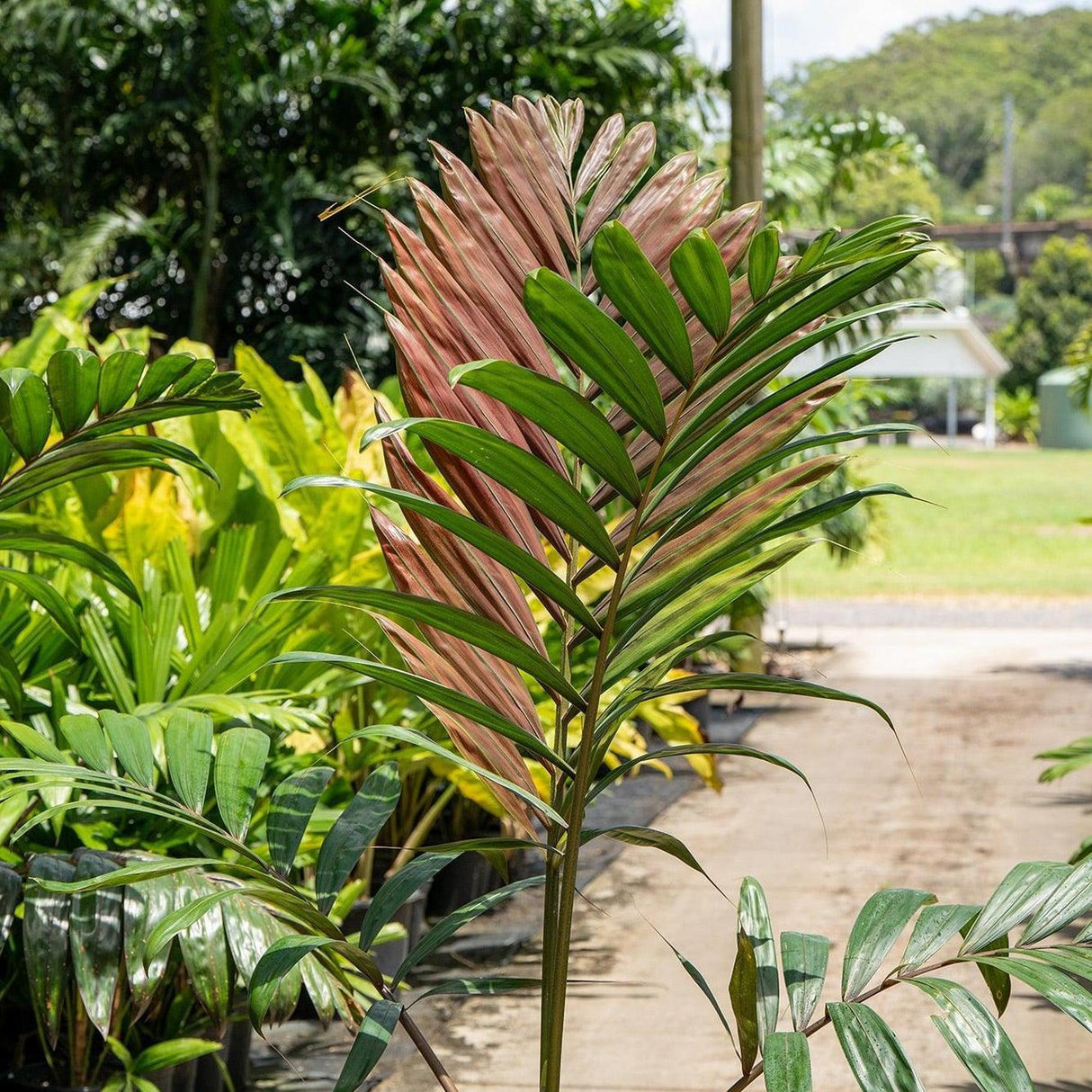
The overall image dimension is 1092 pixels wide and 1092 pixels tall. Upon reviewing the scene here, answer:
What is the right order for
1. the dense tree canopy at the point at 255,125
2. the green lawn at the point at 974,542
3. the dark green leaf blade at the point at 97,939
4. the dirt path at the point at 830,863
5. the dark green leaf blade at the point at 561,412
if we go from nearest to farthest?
the dark green leaf blade at the point at 561,412, the dark green leaf blade at the point at 97,939, the dirt path at the point at 830,863, the dense tree canopy at the point at 255,125, the green lawn at the point at 974,542

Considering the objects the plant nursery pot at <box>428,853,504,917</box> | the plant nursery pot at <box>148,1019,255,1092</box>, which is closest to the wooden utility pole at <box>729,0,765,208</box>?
the plant nursery pot at <box>428,853,504,917</box>

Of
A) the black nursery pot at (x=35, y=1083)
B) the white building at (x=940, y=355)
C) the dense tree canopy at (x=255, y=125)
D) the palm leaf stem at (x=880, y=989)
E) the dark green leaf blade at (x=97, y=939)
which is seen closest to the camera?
the palm leaf stem at (x=880, y=989)

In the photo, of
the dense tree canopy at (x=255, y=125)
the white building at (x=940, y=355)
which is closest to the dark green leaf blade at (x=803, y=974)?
the dense tree canopy at (x=255, y=125)

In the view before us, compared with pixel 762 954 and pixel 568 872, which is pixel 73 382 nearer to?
pixel 568 872

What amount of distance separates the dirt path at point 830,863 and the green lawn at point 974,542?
773 millimetres

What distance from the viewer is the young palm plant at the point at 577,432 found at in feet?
3.22

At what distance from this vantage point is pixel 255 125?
644 centimetres

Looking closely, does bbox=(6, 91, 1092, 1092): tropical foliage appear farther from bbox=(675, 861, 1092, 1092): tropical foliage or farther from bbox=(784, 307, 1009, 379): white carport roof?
bbox=(784, 307, 1009, 379): white carport roof

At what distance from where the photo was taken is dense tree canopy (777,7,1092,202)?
267 feet

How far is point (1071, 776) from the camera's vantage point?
4.68m

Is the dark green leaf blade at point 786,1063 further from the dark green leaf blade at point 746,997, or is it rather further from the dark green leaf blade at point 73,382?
the dark green leaf blade at point 73,382

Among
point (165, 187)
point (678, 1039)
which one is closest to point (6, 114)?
point (165, 187)

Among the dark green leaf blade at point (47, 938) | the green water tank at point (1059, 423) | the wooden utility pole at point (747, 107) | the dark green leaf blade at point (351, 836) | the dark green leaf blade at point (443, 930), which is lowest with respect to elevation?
the green water tank at point (1059, 423)

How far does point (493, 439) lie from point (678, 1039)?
193 cm
